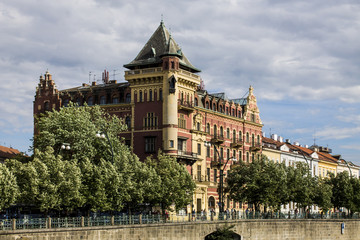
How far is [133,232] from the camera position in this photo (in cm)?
5388

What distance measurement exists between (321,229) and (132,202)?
107ft

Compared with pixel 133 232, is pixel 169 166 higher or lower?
higher

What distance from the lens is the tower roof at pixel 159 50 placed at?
82.2m

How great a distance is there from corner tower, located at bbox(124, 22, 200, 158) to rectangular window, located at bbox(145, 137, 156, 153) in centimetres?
26

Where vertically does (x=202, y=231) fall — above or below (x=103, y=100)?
below

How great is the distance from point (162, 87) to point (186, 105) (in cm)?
444

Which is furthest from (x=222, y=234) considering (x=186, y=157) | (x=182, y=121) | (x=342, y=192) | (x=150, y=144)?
(x=342, y=192)

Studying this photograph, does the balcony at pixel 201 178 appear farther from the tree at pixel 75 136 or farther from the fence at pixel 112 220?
the tree at pixel 75 136

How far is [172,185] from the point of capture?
2532 inches

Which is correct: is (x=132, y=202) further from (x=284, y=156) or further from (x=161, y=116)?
(x=284, y=156)

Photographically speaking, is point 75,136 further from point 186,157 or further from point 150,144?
point 186,157

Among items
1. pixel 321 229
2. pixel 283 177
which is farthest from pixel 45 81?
pixel 321 229

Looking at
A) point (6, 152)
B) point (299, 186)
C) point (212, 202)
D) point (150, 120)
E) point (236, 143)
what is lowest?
point (212, 202)

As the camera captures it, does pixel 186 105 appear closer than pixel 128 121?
Yes
